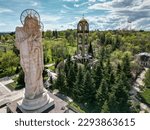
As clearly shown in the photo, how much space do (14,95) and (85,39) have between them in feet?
49.6

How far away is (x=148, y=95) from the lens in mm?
17828

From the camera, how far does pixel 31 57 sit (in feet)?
29.6

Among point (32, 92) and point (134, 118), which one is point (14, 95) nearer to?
point (32, 92)

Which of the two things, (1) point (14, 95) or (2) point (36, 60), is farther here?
(1) point (14, 95)

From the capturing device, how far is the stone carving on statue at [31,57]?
8.68 meters

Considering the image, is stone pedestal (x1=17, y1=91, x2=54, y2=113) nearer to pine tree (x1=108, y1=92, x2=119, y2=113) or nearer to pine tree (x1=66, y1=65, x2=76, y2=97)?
pine tree (x1=108, y1=92, x2=119, y2=113)

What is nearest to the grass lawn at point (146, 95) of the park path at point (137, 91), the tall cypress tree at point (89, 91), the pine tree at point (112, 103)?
the park path at point (137, 91)

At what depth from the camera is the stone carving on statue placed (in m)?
8.68

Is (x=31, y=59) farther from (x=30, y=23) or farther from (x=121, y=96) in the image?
(x=121, y=96)

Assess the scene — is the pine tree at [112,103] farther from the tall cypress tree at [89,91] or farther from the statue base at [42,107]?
the statue base at [42,107]

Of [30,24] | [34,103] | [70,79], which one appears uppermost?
[30,24]

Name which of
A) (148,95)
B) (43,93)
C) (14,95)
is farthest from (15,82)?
(148,95)

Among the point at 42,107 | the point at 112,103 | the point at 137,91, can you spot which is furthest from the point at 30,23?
the point at 137,91

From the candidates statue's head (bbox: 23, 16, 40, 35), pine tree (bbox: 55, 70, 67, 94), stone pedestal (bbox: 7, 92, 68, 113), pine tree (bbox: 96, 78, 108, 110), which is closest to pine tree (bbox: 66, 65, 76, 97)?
pine tree (bbox: 55, 70, 67, 94)
